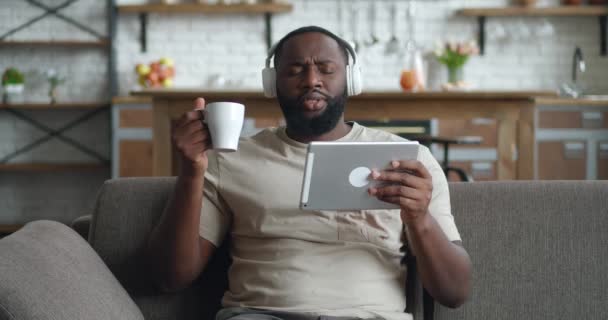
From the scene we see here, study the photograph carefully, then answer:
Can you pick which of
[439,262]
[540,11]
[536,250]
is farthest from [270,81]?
[540,11]

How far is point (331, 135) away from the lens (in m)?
A: 1.61

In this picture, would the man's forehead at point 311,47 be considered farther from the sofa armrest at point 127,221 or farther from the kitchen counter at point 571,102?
the kitchen counter at point 571,102

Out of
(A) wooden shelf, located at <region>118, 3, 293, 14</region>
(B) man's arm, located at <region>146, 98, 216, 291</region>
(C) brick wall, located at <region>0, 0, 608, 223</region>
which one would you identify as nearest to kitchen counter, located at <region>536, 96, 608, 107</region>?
(C) brick wall, located at <region>0, 0, 608, 223</region>

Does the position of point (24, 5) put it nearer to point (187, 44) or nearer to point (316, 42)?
point (187, 44)

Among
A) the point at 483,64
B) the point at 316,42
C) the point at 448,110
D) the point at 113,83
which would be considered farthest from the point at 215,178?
the point at 483,64

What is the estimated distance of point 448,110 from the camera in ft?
11.7

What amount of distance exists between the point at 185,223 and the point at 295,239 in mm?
219

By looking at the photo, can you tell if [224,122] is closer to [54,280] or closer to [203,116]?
[203,116]

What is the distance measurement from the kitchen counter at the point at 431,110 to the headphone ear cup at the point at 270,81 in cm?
181

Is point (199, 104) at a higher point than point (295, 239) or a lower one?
higher

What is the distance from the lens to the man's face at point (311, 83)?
1559 millimetres

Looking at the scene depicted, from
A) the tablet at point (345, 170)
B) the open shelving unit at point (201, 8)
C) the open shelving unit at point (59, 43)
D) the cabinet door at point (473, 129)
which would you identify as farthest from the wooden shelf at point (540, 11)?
the tablet at point (345, 170)

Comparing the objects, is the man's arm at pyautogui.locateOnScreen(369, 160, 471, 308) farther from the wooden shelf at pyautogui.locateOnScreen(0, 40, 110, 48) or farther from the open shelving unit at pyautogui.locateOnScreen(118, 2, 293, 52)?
the wooden shelf at pyautogui.locateOnScreen(0, 40, 110, 48)

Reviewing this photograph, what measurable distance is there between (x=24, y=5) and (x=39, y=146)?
110cm
